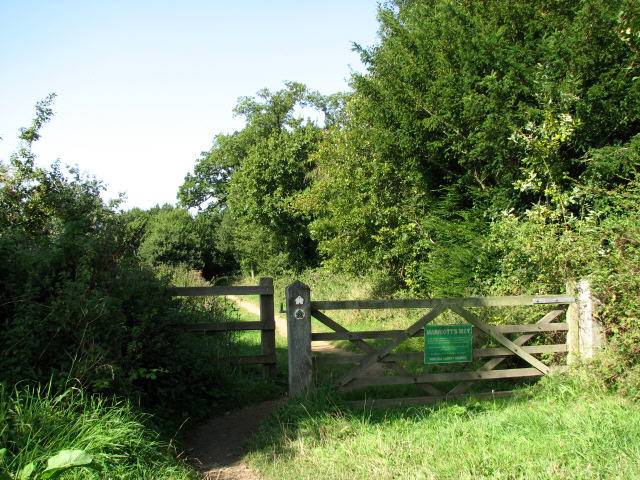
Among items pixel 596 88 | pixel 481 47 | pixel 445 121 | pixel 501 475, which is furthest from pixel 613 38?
pixel 501 475

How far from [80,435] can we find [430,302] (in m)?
4.08

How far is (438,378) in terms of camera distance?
20.3 ft

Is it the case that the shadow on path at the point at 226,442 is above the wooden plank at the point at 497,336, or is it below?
below

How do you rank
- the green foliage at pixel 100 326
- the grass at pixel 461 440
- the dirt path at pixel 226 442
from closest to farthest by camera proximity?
the grass at pixel 461 440 < the green foliage at pixel 100 326 < the dirt path at pixel 226 442

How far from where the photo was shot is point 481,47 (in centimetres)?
1007

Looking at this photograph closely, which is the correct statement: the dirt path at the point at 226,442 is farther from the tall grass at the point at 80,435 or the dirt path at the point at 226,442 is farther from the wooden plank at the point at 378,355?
the wooden plank at the point at 378,355

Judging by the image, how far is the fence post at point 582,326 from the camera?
6520 mm

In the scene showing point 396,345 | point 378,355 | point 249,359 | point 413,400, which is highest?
point 396,345

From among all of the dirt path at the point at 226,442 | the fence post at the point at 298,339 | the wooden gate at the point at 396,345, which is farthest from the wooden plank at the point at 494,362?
the dirt path at the point at 226,442

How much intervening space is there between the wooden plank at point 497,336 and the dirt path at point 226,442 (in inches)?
105

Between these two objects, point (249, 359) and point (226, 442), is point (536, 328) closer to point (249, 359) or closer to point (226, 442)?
point (249, 359)

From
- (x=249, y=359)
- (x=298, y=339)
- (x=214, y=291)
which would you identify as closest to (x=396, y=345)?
(x=298, y=339)

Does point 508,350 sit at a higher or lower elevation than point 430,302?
lower

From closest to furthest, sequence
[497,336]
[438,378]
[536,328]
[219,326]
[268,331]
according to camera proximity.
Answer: [438,378] < [497,336] < [536,328] < [219,326] < [268,331]
